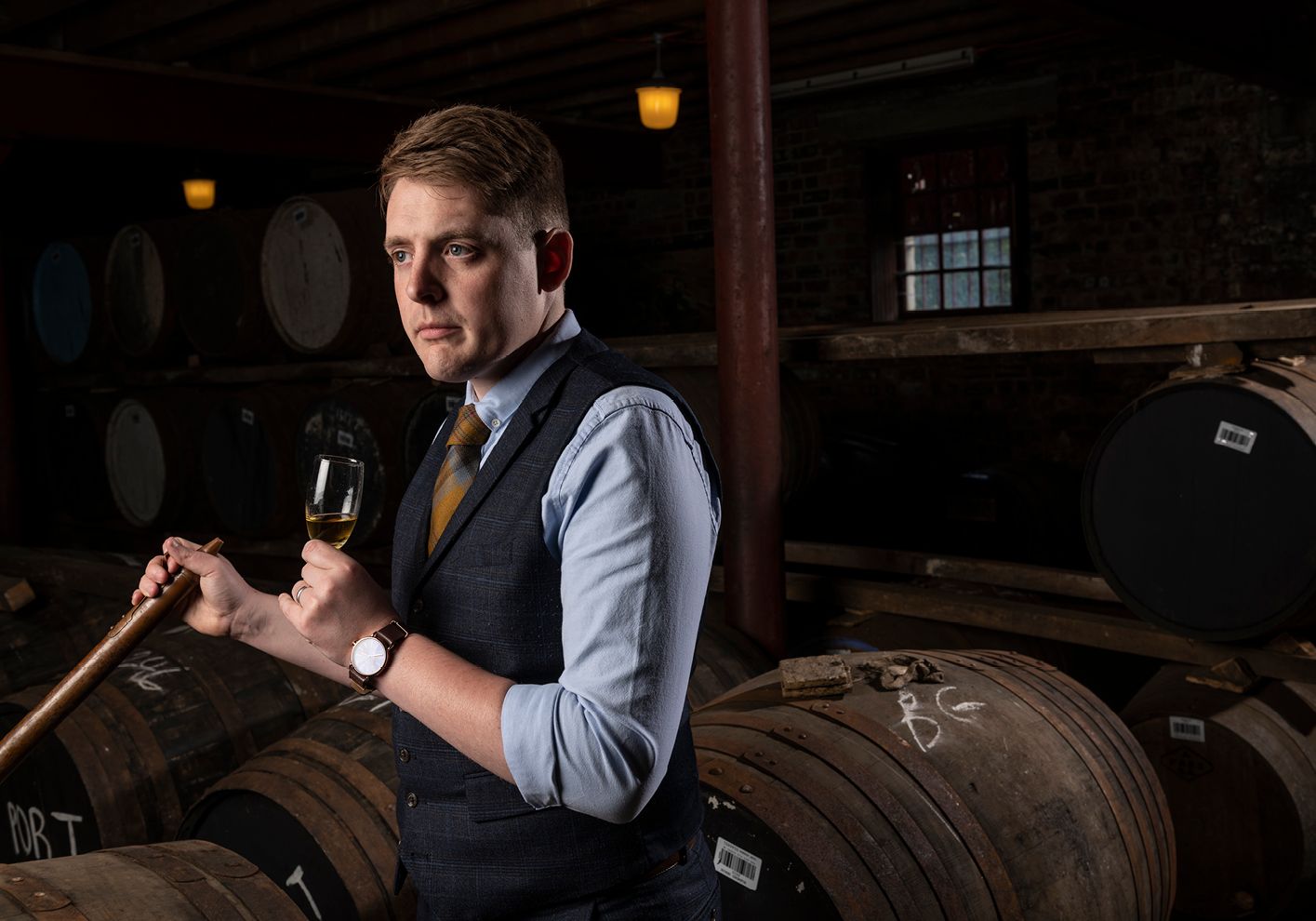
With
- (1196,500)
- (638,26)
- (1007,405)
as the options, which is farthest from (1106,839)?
(1007,405)

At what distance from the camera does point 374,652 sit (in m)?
1.32

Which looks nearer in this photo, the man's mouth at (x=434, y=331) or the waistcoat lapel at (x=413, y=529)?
the man's mouth at (x=434, y=331)

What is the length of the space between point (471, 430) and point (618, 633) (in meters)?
0.38

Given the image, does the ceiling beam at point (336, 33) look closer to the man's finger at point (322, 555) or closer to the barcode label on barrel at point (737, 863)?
the barcode label on barrel at point (737, 863)

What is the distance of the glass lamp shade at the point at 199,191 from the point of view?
998 cm

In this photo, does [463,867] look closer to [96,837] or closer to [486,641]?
[486,641]

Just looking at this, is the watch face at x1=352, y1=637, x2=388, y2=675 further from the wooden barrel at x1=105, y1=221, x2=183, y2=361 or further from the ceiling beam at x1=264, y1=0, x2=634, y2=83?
the wooden barrel at x1=105, y1=221, x2=183, y2=361

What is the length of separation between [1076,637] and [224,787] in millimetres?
2656

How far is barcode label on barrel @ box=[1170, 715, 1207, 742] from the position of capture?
12.2 feet

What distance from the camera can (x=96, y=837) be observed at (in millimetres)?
3504

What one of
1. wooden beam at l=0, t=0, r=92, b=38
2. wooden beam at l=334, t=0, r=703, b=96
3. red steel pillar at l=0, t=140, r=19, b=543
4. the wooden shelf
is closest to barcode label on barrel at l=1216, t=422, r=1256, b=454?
the wooden shelf

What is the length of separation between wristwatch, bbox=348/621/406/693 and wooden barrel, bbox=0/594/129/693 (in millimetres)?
3827

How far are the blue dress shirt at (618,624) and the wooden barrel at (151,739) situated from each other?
8.92ft

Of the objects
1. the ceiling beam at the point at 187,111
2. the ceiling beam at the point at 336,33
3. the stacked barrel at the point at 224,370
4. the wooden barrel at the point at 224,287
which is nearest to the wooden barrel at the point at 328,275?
the stacked barrel at the point at 224,370
